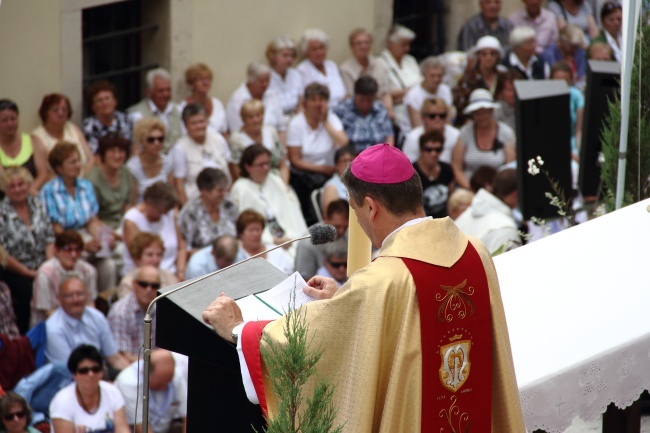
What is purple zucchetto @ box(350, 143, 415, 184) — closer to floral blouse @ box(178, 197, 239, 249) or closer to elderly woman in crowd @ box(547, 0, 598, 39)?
floral blouse @ box(178, 197, 239, 249)

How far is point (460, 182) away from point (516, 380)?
22.5 ft

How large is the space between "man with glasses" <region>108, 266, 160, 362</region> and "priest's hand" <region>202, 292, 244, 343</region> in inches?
172

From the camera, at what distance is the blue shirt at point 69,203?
8.97m

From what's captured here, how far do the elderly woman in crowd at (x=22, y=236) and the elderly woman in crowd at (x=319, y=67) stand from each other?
13.1 feet

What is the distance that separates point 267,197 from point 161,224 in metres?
1.16

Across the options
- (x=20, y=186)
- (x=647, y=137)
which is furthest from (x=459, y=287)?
(x=20, y=186)

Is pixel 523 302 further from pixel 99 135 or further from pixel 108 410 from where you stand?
pixel 99 135

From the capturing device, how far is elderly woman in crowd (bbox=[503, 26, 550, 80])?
12.9m

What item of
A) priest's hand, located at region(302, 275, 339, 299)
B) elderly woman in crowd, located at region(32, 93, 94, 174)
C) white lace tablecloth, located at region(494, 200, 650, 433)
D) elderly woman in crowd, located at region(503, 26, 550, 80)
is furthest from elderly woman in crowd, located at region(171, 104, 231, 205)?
priest's hand, located at region(302, 275, 339, 299)

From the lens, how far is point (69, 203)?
29.6 ft

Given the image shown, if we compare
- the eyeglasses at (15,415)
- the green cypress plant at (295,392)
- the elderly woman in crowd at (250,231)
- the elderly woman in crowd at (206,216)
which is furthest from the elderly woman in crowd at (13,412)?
the green cypress plant at (295,392)

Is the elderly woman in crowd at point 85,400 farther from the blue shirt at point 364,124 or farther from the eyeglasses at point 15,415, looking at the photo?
the blue shirt at point 364,124

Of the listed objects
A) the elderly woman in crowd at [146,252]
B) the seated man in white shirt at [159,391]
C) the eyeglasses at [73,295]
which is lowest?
the seated man in white shirt at [159,391]

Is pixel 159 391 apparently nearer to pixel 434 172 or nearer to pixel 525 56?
pixel 434 172
